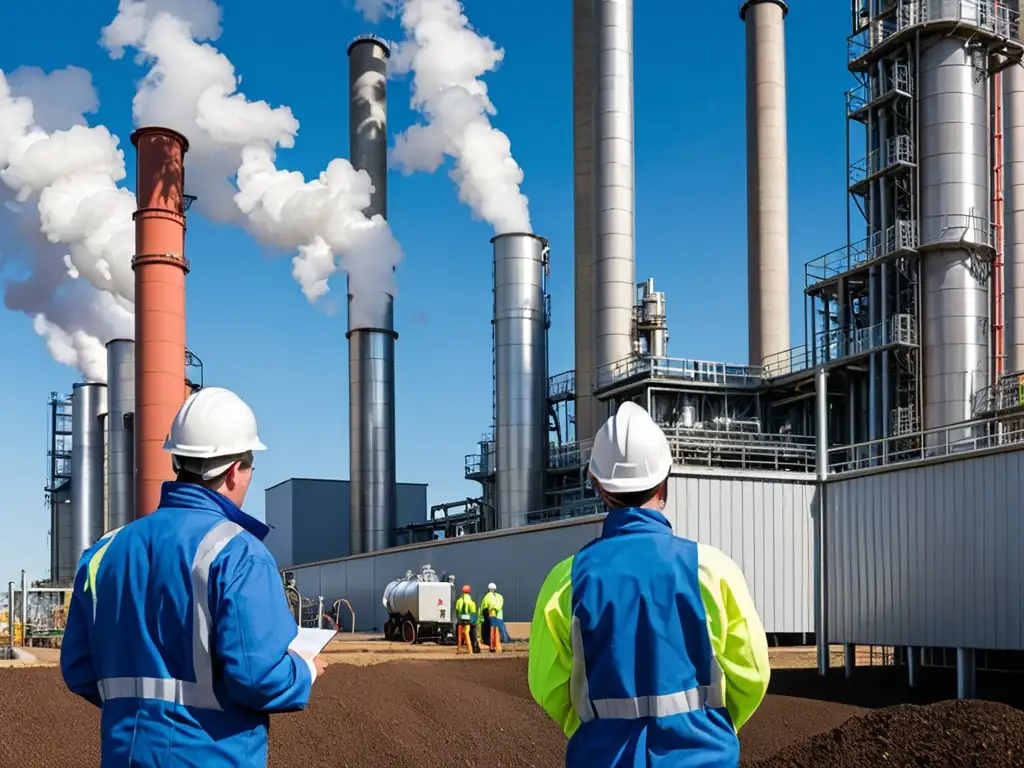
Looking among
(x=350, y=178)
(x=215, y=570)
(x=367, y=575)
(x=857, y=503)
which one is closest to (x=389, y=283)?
(x=350, y=178)

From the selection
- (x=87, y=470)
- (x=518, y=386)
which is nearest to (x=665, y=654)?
(x=518, y=386)

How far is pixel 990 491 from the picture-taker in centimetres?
1716

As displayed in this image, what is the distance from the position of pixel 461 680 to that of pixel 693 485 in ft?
23.5

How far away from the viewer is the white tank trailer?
31.3m

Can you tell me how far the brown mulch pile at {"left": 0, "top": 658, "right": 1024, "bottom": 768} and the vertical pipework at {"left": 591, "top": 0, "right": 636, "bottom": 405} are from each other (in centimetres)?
2006

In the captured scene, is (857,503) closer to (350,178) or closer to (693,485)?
(693,485)

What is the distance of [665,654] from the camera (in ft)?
10.8

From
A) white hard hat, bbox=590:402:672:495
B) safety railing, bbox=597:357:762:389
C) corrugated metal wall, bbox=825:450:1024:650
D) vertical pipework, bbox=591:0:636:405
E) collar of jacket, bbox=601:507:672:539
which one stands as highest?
vertical pipework, bbox=591:0:636:405

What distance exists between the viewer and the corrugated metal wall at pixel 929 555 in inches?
667

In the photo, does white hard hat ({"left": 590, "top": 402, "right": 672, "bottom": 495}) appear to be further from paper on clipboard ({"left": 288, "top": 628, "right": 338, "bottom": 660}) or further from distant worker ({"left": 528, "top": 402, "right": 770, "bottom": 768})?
paper on clipboard ({"left": 288, "top": 628, "right": 338, "bottom": 660})

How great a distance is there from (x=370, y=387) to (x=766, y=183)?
51.3 ft

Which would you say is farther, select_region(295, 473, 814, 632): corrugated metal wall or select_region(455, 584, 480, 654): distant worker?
select_region(455, 584, 480, 654): distant worker

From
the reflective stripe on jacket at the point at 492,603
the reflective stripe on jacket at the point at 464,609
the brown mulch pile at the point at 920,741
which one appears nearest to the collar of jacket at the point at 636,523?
the brown mulch pile at the point at 920,741

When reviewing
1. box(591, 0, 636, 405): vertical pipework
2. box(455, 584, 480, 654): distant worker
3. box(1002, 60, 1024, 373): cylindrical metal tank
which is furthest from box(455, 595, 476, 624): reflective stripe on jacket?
box(1002, 60, 1024, 373): cylindrical metal tank
